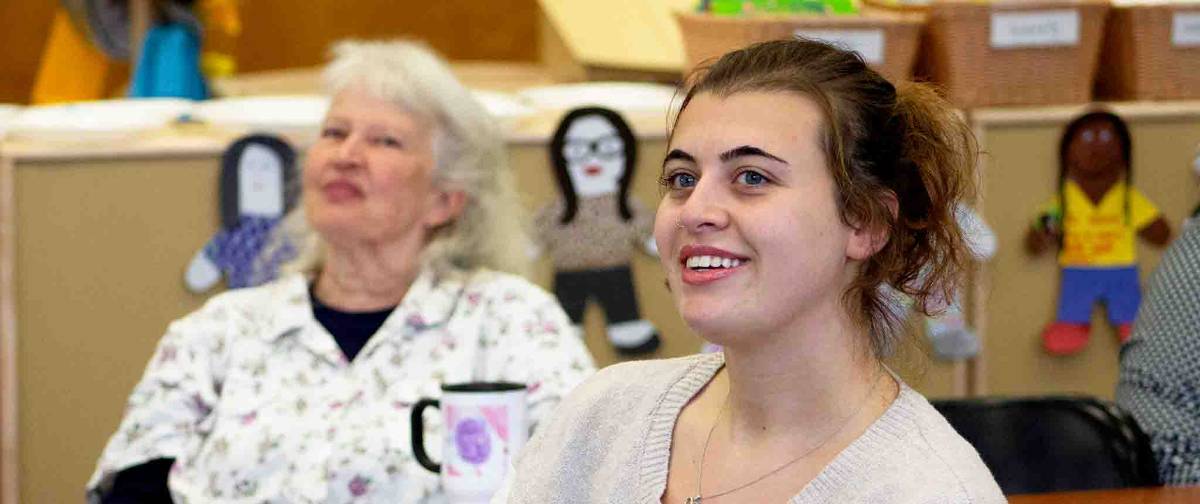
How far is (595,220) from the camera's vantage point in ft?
10.8

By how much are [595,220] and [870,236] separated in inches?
70.2

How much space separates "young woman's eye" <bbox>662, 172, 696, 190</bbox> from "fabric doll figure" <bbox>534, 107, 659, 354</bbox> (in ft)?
5.61

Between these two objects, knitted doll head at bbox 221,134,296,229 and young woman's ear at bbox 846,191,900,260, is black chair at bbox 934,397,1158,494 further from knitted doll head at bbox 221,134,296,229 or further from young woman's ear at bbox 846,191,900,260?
knitted doll head at bbox 221,134,296,229

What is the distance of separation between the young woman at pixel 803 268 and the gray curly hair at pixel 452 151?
117 centimetres

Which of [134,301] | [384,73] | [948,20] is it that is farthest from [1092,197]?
[134,301]

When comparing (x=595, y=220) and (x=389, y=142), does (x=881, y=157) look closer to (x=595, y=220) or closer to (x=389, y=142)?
(x=389, y=142)

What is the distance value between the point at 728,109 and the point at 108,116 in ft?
6.51

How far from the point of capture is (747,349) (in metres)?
1.51

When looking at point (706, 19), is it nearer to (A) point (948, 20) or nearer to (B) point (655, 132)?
(B) point (655, 132)

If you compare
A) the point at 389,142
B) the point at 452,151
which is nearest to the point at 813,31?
the point at 452,151

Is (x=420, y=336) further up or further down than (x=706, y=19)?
further down

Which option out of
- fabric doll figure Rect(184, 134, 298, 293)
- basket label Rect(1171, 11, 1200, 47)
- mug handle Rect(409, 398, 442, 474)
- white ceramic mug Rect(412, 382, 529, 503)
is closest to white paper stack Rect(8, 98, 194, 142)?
fabric doll figure Rect(184, 134, 298, 293)

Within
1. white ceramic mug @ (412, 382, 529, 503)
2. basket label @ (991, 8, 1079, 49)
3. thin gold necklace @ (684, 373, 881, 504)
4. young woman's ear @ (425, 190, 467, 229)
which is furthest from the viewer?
basket label @ (991, 8, 1079, 49)

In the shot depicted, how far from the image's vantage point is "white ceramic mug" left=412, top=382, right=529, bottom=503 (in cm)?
204
